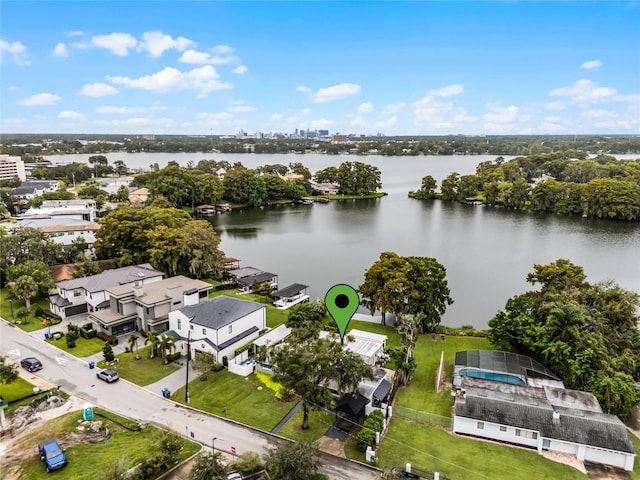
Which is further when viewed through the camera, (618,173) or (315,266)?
(618,173)

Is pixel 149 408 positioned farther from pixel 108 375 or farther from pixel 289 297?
pixel 289 297

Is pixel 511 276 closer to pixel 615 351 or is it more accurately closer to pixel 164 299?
pixel 615 351

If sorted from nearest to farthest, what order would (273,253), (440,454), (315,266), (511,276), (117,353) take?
(440,454) → (117,353) → (511,276) → (315,266) → (273,253)

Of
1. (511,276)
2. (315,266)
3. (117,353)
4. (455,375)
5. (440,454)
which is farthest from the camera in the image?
(315,266)

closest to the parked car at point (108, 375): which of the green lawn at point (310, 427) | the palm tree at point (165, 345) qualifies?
the palm tree at point (165, 345)

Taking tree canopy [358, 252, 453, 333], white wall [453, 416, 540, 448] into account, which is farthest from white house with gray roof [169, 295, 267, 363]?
white wall [453, 416, 540, 448]

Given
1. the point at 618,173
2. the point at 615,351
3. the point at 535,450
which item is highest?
the point at 618,173

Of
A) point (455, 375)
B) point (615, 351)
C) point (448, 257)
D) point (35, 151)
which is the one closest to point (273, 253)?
point (448, 257)

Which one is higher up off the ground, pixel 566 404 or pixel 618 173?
pixel 618 173
